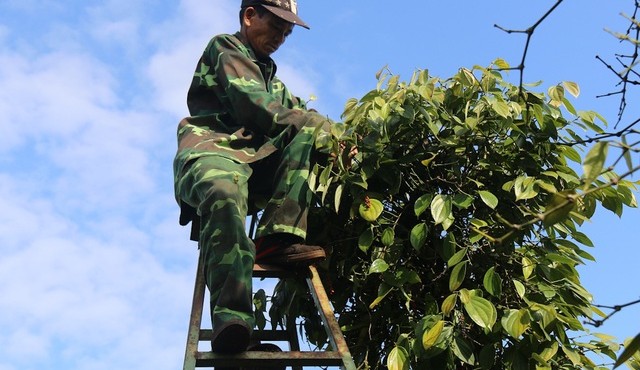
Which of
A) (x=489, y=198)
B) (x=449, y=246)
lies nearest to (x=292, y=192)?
(x=449, y=246)

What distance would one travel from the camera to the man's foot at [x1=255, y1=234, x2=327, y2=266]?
3803mm

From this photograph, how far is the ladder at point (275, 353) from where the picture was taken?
3357mm

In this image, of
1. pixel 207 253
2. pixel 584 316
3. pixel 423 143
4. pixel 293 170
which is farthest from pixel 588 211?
pixel 207 253

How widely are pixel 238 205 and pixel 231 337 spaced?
0.55 metres

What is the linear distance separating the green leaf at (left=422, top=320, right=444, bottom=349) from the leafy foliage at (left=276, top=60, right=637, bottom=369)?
0.36 feet

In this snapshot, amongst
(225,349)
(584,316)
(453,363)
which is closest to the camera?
(225,349)

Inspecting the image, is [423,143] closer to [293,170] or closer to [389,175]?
[389,175]

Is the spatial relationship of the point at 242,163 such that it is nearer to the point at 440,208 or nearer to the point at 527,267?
the point at 440,208

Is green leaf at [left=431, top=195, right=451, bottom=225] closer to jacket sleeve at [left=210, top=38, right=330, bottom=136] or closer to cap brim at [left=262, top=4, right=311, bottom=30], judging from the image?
jacket sleeve at [left=210, top=38, right=330, bottom=136]

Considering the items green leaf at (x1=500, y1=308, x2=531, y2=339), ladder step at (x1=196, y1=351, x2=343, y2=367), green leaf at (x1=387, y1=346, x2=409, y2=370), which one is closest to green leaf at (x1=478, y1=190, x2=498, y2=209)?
green leaf at (x1=500, y1=308, x2=531, y2=339)

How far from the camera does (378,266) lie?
384 centimetres

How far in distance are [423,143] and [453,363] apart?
947 millimetres

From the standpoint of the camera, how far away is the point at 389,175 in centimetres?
400

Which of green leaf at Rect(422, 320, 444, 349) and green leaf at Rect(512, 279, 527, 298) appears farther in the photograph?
green leaf at Rect(512, 279, 527, 298)
